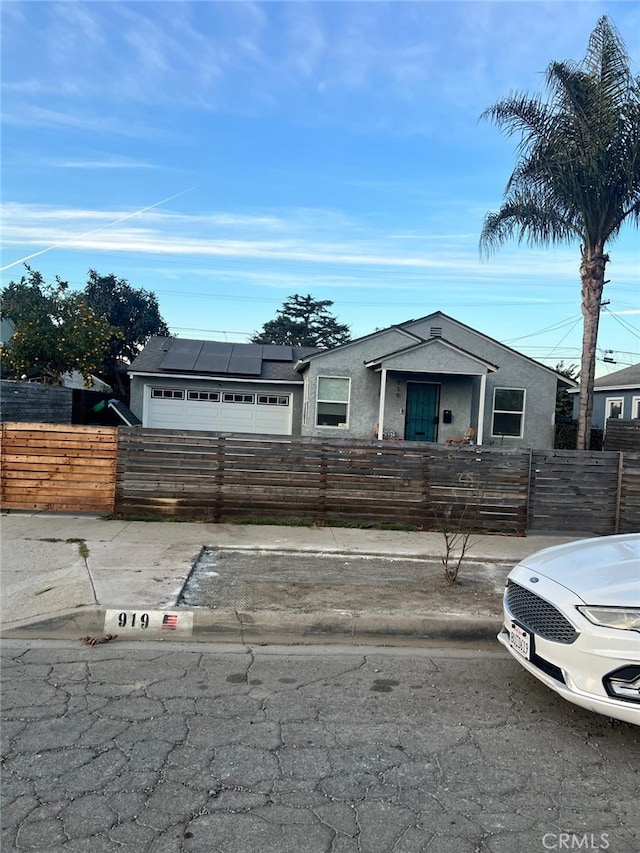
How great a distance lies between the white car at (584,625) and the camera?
3.46 meters

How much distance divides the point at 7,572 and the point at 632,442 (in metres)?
15.7

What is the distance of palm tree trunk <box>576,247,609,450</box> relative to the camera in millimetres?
13555

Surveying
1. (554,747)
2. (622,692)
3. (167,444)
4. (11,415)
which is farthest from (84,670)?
(11,415)

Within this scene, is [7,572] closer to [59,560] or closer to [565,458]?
[59,560]

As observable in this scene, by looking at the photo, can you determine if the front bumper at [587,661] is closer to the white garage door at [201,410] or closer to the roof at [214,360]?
the white garage door at [201,410]

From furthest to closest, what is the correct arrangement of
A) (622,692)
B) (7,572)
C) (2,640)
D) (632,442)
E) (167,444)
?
(632,442) < (167,444) < (7,572) < (2,640) < (622,692)

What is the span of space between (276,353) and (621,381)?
1273cm

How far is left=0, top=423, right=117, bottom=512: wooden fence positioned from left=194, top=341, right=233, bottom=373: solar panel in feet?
35.0

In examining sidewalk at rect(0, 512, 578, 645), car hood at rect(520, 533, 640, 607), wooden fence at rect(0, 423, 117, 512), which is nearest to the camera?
car hood at rect(520, 533, 640, 607)

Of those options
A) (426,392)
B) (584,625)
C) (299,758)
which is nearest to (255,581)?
(299,758)

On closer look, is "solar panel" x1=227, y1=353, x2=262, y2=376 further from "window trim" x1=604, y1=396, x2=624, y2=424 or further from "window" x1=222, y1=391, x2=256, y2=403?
Answer: "window trim" x1=604, y1=396, x2=624, y2=424

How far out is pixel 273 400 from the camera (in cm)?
2053

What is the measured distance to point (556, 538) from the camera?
963 cm

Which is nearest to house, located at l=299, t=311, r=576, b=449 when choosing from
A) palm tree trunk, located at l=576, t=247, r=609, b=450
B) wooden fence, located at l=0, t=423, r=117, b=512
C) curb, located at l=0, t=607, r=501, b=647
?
palm tree trunk, located at l=576, t=247, r=609, b=450
